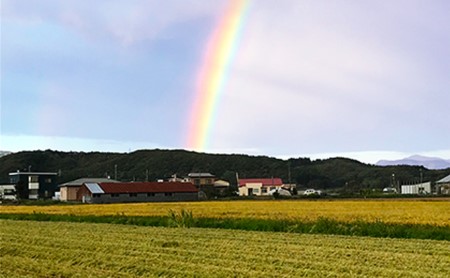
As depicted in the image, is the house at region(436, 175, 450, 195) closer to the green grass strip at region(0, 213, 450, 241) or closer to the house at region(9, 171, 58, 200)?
the house at region(9, 171, 58, 200)

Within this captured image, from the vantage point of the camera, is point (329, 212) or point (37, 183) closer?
point (329, 212)

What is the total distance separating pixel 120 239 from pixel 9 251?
3870 mm

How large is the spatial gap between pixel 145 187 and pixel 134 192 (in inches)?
97.9

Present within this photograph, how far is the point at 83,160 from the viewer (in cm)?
17350

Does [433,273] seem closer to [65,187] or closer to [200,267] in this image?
[200,267]

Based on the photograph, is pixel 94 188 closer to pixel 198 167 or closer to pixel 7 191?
pixel 7 191

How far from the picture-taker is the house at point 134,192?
80250 mm

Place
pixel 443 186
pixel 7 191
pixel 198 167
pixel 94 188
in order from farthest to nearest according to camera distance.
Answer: pixel 198 167
pixel 7 191
pixel 443 186
pixel 94 188

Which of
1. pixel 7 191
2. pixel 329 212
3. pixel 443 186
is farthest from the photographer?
pixel 7 191

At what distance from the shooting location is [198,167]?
15575cm

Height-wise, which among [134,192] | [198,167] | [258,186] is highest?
[198,167]

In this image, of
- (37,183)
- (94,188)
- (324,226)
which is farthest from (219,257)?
(37,183)

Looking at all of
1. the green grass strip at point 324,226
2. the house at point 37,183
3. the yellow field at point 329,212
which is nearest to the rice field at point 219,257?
the green grass strip at point 324,226

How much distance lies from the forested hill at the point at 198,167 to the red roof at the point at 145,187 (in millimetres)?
56115
